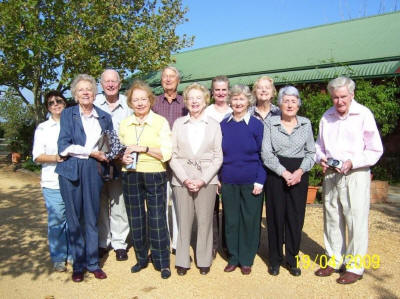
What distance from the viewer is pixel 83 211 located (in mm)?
4090

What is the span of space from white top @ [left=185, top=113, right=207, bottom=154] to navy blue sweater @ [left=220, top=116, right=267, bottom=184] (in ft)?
0.85

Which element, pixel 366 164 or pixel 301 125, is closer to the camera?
pixel 366 164

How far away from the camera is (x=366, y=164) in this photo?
12.4 feet

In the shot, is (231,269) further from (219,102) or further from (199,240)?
(219,102)

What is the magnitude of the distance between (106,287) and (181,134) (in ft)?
5.86

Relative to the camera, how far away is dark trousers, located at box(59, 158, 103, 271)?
3.96 m

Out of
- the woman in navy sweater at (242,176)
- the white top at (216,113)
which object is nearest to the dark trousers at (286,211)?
the woman in navy sweater at (242,176)

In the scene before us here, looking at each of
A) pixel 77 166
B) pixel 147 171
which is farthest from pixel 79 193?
pixel 147 171

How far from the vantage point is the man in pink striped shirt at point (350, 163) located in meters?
3.82

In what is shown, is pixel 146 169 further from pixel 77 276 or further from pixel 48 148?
pixel 77 276

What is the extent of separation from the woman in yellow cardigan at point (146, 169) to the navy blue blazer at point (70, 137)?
0.46 metres

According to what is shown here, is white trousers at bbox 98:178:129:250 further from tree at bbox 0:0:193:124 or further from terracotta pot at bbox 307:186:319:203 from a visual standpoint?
tree at bbox 0:0:193:124

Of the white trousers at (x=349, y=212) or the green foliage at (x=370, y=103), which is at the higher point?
the green foliage at (x=370, y=103)

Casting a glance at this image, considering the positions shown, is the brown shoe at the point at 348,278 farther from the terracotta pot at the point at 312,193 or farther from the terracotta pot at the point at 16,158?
the terracotta pot at the point at 16,158
